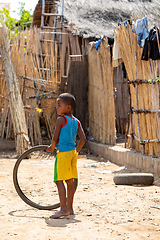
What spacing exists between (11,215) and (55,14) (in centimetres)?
854

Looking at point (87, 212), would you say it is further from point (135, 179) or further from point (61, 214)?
point (135, 179)

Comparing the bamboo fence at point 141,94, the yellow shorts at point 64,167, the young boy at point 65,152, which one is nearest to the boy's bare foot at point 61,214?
the young boy at point 65,152

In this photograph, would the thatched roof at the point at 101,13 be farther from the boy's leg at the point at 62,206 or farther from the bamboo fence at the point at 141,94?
the boy's leg at the point at 62,206

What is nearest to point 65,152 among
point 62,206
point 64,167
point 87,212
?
point 64,167

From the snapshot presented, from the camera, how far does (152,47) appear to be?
17.0 feet

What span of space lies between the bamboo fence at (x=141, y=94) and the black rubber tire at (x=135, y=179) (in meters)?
0.78

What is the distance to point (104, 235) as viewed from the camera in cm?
271

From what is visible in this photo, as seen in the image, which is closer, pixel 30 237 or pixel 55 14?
pixel 30 237

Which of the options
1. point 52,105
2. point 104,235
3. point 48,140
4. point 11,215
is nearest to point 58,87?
point 52,105

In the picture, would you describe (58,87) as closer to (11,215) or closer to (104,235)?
(11,215)

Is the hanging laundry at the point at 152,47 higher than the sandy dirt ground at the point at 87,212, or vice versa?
the hanging laundry at the point at 152,47

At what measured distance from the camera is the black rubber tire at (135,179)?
4699 mm

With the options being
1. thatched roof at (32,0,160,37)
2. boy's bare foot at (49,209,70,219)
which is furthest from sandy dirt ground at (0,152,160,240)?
thatched roof at (32,0,160,37)

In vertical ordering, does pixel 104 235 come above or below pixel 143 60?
below
